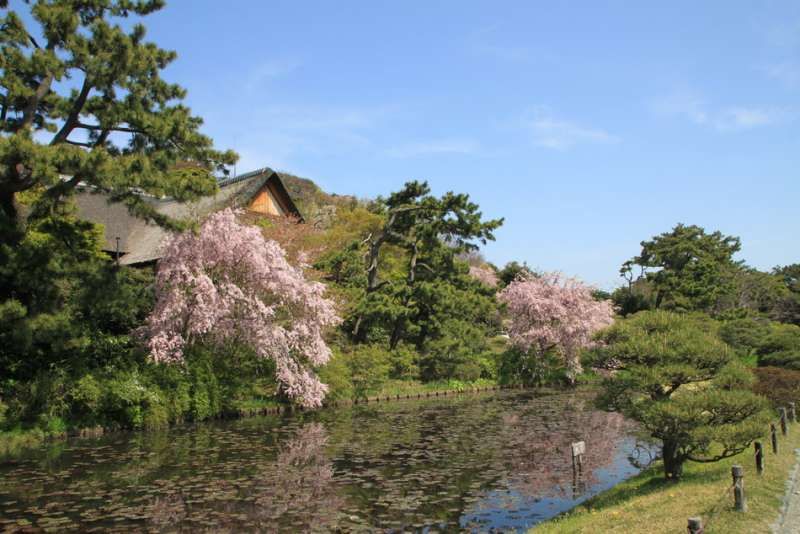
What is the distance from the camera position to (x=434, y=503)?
9.58m

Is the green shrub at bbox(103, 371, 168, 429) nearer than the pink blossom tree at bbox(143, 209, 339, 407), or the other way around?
the green shrub at bbox(103, 371, 168, 429)

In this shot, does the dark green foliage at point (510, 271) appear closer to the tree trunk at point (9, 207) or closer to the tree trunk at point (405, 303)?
the tree trunk at point (405, 303)

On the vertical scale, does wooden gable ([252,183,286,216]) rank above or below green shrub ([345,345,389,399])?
above

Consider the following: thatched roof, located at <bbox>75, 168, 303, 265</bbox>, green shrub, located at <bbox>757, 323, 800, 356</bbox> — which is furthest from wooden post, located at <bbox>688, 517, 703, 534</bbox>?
thatched roof, located at <bbox>75, 168, 303, 265</bbox>

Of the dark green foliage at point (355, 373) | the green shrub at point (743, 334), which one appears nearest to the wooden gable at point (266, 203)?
the dark green foliage at point (355, 373)

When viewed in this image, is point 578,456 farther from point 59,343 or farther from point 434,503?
point 59,343

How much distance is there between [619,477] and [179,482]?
8269mm

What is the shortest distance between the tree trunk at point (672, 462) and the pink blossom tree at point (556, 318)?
2056 centimetres

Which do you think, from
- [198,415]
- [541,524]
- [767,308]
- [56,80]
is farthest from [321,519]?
[767,308]

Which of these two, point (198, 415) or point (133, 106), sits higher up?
point (133, 106)

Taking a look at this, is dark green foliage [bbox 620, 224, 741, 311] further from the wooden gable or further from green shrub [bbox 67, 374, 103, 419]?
green shrub [bbox 67, 374, 103, 419]

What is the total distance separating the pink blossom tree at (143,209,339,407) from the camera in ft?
57.8

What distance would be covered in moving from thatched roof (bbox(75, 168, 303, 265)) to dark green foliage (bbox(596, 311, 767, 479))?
19042 millimetres

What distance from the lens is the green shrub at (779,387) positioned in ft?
50.2
